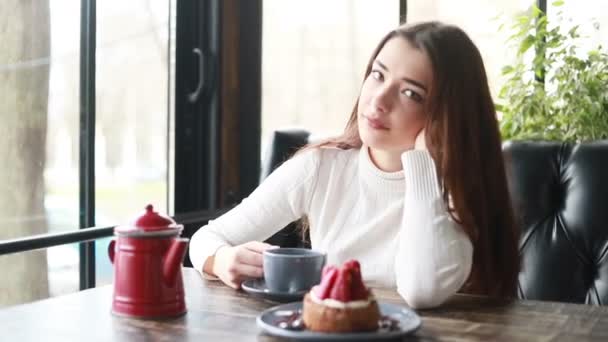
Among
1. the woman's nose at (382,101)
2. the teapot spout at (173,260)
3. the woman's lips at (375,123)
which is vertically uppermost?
the woman's nose at (382,101)

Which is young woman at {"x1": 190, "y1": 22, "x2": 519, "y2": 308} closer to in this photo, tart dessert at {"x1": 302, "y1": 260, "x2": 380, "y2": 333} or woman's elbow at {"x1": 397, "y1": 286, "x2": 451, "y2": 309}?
woman's elbow at {"x1": 397, "y1": 286, "x2": 451, "y2": 309}

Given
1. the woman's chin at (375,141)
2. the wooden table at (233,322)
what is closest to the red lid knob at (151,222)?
the wooden table at (233,322)

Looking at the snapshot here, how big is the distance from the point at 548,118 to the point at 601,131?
166mm

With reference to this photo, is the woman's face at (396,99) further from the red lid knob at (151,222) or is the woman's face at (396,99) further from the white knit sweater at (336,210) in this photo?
the red lid knob at (151,222)

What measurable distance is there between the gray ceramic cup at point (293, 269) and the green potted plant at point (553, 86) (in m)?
1.27

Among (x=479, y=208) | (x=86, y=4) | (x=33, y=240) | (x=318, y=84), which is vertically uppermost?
(x=86, y=4)

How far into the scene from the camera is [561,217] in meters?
2.05

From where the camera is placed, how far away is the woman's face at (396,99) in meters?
1.73

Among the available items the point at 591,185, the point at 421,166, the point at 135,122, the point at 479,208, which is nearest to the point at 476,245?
the point at 479,208

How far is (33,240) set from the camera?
2.16m

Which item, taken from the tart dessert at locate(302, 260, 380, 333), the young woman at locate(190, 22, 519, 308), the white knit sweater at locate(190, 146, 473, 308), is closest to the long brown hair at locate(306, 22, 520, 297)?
the young woman at locate(190, 22, 519, 308)

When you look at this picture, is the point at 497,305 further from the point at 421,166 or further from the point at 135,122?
the point at 135,122

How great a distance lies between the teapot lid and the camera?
4.30ft

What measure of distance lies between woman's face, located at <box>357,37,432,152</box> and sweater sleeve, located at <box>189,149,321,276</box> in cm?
23
